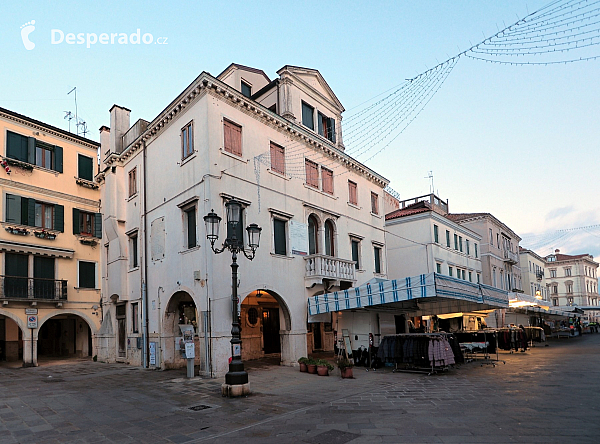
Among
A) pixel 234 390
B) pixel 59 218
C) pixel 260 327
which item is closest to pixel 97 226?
pixel 59 218

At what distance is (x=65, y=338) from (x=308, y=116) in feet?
65.3

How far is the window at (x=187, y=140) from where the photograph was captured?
17750mm

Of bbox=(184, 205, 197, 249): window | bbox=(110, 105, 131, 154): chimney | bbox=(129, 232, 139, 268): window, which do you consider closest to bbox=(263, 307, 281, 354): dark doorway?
bbox=(129, 232, 139, 268): window

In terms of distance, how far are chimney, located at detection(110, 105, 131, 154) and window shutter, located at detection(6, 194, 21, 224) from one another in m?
5.00

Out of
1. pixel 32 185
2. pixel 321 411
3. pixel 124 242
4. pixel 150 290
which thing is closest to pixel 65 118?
pixel 32 185

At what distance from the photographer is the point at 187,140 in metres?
18.1

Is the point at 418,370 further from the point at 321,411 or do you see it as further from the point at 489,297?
the point at 321,411

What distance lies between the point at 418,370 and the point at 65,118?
84.4 feet

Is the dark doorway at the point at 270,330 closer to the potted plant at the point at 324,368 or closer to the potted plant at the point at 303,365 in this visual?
the potted plant at the point at 303,365

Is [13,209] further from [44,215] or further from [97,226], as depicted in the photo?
[97,226]

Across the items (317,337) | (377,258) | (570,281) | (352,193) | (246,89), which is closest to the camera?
(246,89)

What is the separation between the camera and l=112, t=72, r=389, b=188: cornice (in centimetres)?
1708

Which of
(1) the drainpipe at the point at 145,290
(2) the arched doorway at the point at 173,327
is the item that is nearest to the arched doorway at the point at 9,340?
(1) the drainpipe at the point at 145,290

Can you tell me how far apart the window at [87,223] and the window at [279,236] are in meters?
11.5
